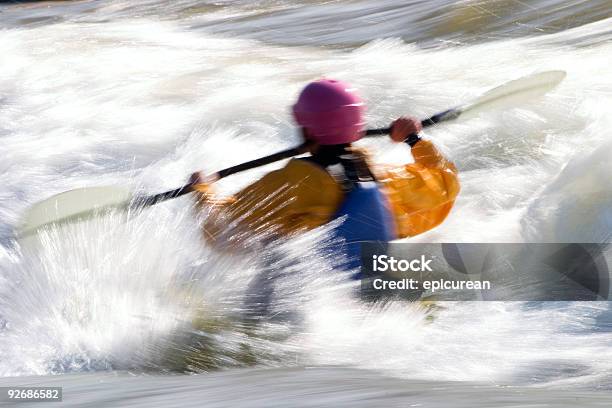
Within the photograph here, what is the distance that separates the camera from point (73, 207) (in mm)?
3359

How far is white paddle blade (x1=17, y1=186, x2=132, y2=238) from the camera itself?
3.34 metres

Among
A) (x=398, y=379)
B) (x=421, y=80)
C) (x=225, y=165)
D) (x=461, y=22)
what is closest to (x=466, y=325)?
(x=398, y=379)

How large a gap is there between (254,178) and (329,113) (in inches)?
50.4

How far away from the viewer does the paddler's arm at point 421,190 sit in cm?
301

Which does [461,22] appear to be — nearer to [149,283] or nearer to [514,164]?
[514,164]

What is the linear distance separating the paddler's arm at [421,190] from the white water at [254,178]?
109mm

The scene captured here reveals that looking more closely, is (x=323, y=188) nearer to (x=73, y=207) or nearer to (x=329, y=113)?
(x=329, y=113)

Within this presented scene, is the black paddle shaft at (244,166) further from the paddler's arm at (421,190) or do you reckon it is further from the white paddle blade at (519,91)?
the white paddle blade at (519,91)

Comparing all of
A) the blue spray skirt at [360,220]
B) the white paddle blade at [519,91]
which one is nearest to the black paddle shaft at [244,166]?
the blue spray skirt at [360,220]

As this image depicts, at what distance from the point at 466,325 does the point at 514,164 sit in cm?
143

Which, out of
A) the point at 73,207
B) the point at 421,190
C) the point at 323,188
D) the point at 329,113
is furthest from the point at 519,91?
the point at 73,207

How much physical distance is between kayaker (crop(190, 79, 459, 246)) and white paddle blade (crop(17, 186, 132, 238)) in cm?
42

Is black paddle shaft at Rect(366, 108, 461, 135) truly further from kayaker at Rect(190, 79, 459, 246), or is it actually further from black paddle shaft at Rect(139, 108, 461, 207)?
kayaker at Rect(190, 79, 459, 246)

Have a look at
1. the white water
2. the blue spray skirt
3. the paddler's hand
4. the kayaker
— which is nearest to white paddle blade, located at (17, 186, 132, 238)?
A: the white water
